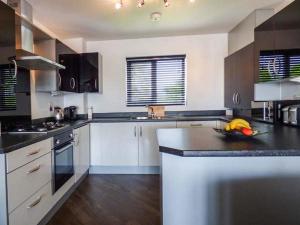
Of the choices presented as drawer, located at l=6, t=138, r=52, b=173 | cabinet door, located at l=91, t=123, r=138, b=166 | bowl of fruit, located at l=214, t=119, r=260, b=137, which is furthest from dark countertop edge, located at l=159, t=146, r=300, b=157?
cabinet door, located at l=91, t=123, r=138, b=166

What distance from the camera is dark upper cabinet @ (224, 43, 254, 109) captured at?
8.87 ft

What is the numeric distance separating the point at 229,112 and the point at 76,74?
2.67 meters

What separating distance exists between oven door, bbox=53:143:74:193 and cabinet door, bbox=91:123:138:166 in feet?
2.54

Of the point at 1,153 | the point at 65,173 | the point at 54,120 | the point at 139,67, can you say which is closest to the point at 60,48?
the point at 54,120

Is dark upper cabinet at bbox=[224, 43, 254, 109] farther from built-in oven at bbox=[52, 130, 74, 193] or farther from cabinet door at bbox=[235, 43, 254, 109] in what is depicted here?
built-in oven at bbox=[52, 130, 74, 193]

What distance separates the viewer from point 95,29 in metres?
3.40

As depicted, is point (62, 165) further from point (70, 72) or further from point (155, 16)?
point (155, 16)

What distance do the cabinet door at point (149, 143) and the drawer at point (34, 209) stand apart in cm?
159

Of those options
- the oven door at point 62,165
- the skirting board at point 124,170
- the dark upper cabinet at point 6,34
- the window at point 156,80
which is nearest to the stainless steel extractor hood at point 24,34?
the dark upper cabinet at point 6,34

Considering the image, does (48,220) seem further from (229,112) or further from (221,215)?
(229,112)

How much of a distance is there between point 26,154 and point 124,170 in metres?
2.01

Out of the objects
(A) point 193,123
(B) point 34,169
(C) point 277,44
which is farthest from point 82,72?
(C) point 277,44

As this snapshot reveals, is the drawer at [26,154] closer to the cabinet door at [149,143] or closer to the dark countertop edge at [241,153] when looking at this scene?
the dark countertop edge at [241,153]

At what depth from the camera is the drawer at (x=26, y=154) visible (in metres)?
1.55
